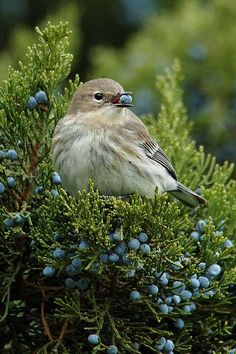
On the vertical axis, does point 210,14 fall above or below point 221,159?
above

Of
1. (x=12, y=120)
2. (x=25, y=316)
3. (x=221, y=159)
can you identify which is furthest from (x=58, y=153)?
(x=221, y=159)

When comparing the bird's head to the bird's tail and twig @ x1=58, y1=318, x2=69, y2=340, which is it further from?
twig @ x1=58, y1=318, x2=69, y2=340

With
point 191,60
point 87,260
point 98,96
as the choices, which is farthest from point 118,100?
point 191,60

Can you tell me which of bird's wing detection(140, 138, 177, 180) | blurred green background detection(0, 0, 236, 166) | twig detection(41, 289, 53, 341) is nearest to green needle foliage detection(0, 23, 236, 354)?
twig detection(41, 289, 53, 341)

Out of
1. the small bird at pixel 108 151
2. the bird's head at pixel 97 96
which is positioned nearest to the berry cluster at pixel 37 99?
the small bird at pixel 108 151

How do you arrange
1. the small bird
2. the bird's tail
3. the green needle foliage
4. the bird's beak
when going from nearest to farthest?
the green needle foliage < the small bird < the bird's tail < the bird's beak

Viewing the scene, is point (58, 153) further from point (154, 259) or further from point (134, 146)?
point (154, 259)

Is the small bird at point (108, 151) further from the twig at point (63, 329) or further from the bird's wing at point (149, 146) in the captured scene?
the twig at point (63, 329)

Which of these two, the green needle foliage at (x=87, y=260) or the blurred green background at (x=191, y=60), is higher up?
the blurred green background at (x=191, y=60)
